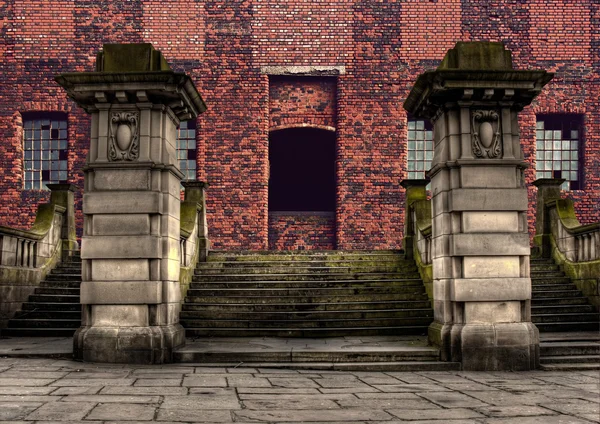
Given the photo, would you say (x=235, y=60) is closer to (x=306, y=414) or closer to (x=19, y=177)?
(x=19, y=177)

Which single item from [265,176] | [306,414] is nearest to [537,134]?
[265,176]

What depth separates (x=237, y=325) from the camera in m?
11.2

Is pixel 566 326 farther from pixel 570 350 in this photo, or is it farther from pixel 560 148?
Result: pixel 560 148

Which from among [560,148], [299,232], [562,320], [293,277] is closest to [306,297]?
[293,277]

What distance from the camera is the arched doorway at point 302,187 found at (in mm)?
18484

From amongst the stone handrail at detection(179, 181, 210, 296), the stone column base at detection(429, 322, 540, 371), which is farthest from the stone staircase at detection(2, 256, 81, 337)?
the stone column base at detection(429, 322, 540, 371)

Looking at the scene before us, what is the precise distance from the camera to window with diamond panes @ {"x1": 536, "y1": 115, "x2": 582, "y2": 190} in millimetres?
18844

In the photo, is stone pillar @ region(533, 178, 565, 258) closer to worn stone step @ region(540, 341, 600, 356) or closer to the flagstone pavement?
worn stone step @ region(540, 341, 600, 356)

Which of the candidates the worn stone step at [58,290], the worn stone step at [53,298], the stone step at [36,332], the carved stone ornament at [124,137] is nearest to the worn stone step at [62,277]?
the worn stone step at [58,290]

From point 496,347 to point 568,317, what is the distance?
11.4 ft

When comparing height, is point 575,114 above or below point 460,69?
above

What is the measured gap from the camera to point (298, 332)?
10.9 metres

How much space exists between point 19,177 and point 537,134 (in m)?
13.8

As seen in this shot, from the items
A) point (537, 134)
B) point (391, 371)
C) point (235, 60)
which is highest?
point (235, 60)
